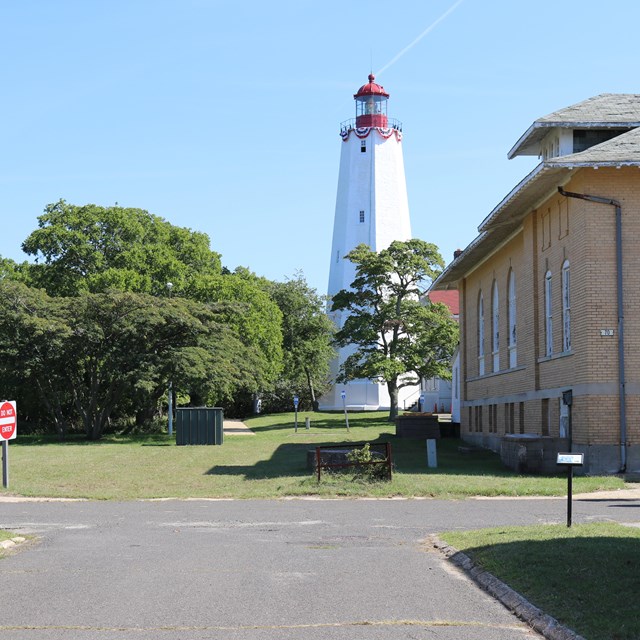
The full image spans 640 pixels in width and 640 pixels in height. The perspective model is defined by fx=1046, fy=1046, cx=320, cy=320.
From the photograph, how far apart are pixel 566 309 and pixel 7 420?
14576 mm

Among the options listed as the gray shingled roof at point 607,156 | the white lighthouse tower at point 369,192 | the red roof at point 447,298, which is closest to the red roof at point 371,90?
the white lighthouse tower at point 369,192

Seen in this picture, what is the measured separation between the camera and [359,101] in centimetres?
7712

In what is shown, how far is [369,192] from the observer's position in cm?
7450

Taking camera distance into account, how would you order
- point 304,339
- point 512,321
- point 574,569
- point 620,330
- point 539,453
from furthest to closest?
point 304,339, point 512,321, point 539,453, point 620,330, point 574,569

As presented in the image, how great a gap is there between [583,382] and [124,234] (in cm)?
4319

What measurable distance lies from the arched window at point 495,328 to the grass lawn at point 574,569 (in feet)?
79.2

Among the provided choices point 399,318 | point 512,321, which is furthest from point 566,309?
point 399,318

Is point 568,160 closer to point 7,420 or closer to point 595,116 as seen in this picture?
point 595,116

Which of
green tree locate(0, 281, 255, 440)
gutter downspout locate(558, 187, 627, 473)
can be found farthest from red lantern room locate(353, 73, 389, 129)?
gutter downspout locate(558, 187, 627, 473)

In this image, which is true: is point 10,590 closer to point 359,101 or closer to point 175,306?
point 175,306

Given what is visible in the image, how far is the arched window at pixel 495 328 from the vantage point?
3856 cm

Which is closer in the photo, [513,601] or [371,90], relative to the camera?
[513,601]

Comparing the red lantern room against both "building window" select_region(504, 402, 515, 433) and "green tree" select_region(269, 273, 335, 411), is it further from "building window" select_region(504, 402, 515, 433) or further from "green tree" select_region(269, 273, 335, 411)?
"building window" select_region(504, 402, 515, 433)

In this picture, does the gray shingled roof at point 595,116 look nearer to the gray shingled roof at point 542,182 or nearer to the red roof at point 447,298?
the gray shingled roof at point 542,182
